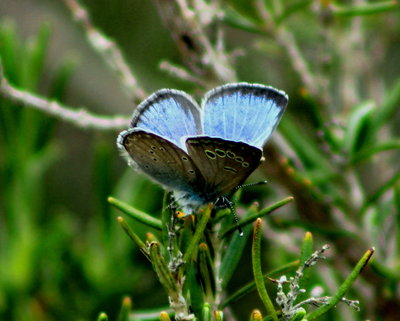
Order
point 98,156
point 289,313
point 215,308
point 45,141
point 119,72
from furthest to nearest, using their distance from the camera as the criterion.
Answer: point 45,141 → point 98,156 → point 119,72 → point 215,308 → point 289,313

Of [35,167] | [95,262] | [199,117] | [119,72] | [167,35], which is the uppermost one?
[167,35]

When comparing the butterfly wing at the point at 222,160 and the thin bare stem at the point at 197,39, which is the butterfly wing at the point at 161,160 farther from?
the thin bare stem at the point at 197,39

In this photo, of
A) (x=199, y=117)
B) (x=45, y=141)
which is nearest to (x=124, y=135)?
(x=199, y=117)

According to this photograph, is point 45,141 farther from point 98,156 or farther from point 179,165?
point 179,165

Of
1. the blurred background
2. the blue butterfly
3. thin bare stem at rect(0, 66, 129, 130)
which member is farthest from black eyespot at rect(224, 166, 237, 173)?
thin bare stem at rect(0, 66, 129, 130)

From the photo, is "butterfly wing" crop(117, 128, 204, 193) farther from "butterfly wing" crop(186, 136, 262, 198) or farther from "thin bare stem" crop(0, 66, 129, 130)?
"thin bare stem" crop(0, 66, 129, 130)

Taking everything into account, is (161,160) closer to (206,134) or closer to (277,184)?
(206,134)
